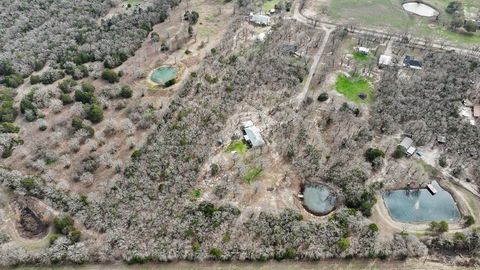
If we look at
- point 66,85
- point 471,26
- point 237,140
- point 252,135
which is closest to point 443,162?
point 252,135

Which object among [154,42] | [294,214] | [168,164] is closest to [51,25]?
[154,42]

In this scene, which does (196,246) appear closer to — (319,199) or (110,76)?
(319,199)

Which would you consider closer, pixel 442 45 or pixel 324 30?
pixel 442 45

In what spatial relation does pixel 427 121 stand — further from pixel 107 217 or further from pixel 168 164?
pixel 107 217

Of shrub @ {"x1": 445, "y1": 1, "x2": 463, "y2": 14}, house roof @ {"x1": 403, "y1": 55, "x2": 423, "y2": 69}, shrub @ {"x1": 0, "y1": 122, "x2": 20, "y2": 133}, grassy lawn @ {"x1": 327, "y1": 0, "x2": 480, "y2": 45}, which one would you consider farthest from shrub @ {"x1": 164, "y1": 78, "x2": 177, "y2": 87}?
shrub @ {"x1": 445, "y1": 1, "x2": 463, "y2": 14}

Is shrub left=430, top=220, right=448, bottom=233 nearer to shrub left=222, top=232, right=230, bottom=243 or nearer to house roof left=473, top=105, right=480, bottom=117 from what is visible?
house roof left=473, top=105, right=480, bottom=117

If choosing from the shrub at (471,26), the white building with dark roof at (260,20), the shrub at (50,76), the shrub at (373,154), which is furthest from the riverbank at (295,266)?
the shrub at (471,26)
